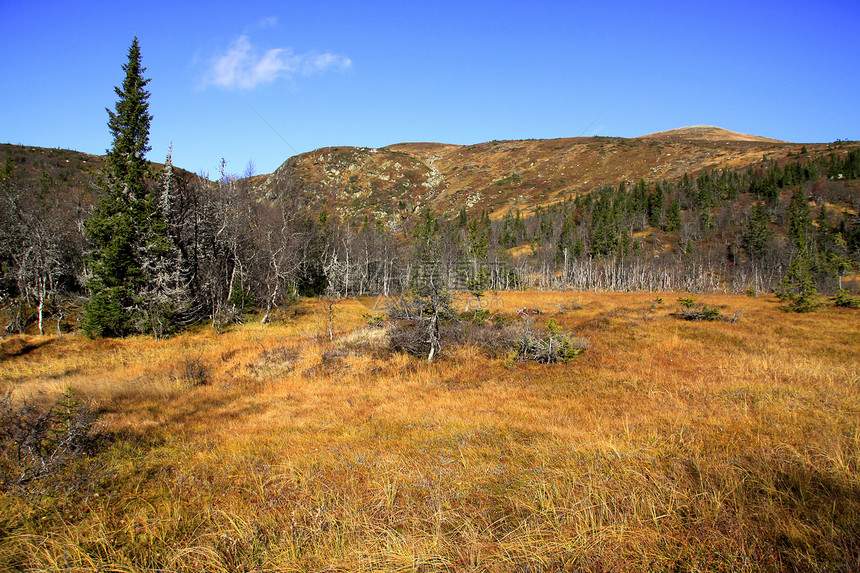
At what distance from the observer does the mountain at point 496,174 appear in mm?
129250

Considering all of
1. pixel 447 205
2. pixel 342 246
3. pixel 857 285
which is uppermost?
pixel 447 205

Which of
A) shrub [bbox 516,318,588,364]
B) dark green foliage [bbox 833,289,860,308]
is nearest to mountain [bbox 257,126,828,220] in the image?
dark green foliage [bbox 833,289,860,308]

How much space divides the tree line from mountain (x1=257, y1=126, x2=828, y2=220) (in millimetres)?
17364

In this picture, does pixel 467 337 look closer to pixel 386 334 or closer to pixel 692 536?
pixel 386 334

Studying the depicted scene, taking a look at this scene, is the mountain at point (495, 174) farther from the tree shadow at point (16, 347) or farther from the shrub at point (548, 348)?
the shrub at point (548, 348)

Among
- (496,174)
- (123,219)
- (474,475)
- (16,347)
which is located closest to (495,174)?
(496,174)

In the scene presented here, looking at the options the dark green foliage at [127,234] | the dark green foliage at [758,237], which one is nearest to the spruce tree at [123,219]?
the dark green foliage at [127,234]

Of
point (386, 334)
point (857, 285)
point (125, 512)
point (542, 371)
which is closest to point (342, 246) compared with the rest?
point (386, 334)

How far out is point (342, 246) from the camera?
60.2 meters

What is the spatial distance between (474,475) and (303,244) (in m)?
49.3

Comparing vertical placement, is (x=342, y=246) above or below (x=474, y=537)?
above

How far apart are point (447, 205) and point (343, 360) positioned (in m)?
131

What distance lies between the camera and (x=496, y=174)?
171500mm

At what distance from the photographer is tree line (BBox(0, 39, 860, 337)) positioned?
25.3 metres
